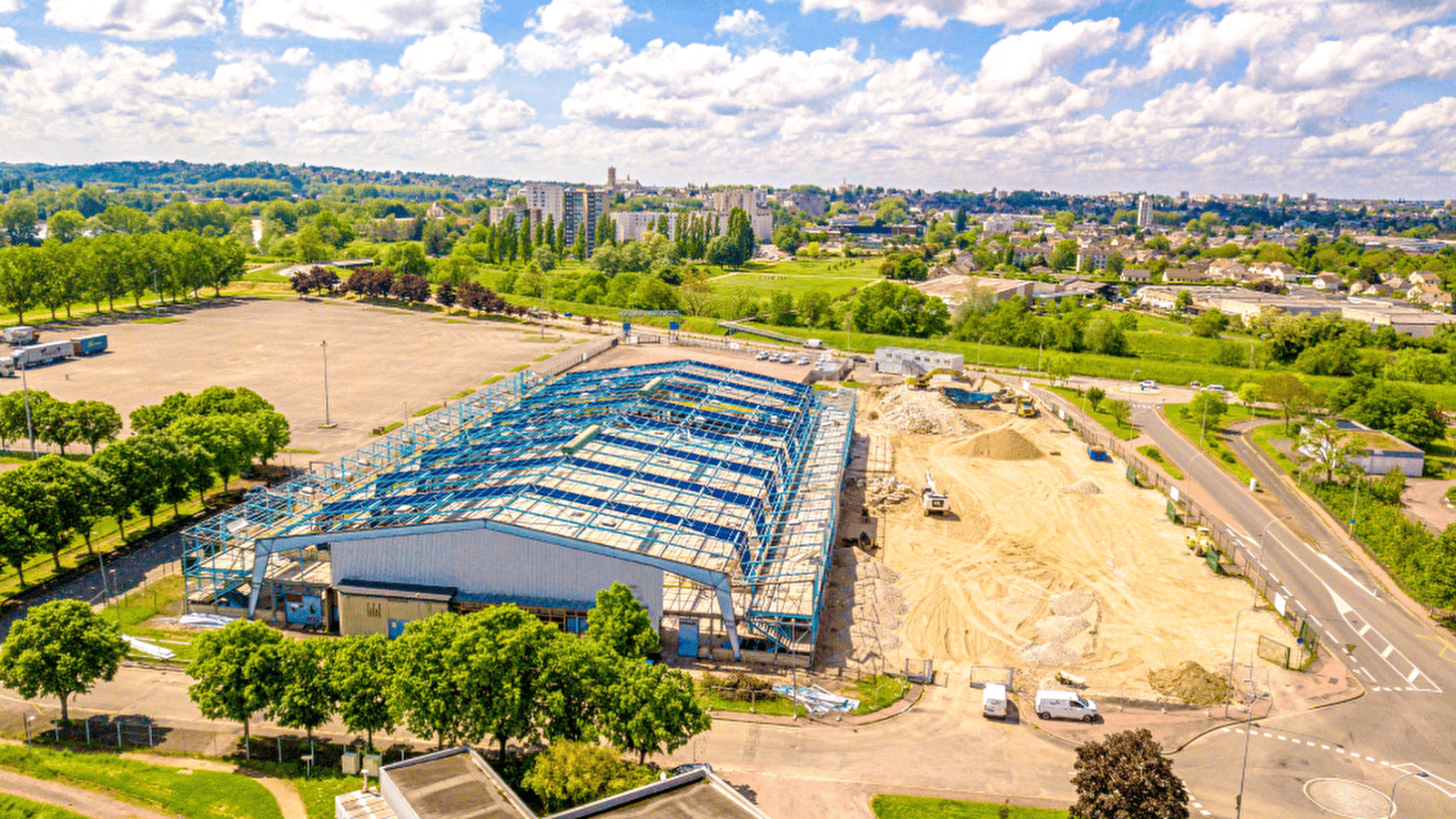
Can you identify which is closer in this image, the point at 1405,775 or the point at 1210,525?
the point at 1405,775

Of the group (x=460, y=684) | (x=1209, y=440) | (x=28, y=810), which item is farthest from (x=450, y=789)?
(x=1209, y=440)

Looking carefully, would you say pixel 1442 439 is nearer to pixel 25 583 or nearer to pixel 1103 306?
pixel 1103 306

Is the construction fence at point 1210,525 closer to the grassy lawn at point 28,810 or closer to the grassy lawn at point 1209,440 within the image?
the grassy lawn at point 1209,440

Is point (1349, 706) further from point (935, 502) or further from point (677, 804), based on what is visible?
point (677, 804)

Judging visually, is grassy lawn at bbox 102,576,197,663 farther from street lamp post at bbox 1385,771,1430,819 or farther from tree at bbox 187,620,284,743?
street lamp post at bbox 1385,771,1430,819

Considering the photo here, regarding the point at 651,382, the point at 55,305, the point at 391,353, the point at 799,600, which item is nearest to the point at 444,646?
the point at 799,600
